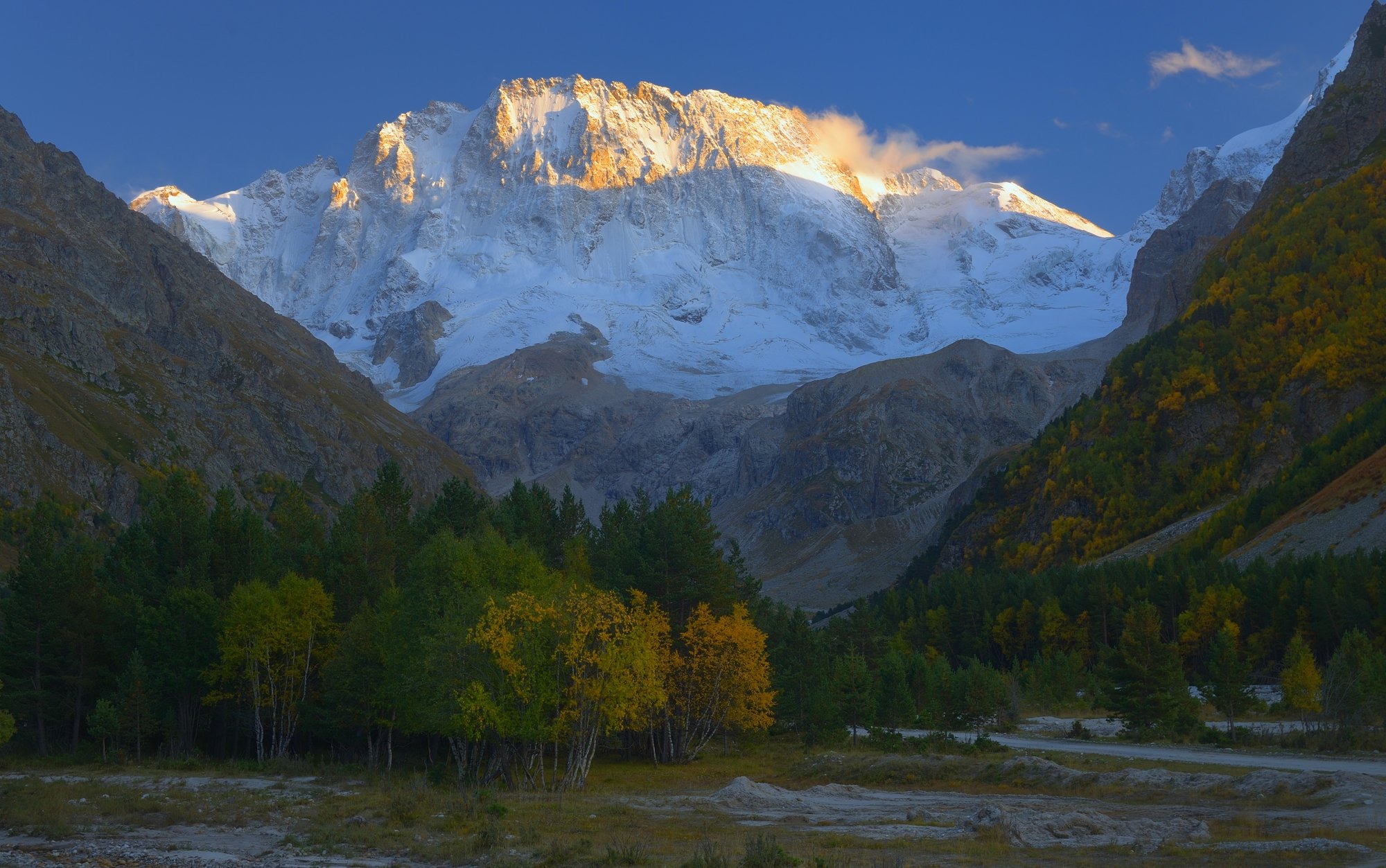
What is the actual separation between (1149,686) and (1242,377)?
360ft

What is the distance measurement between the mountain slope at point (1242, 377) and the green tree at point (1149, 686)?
71.1 meters

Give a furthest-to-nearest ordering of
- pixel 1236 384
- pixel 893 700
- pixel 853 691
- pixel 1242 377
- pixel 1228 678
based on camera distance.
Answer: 1. pixel 1236 384
2. pixel 1242 377
3. pixel 893 700
4. pixel 853 691
5. pixel 1228 678

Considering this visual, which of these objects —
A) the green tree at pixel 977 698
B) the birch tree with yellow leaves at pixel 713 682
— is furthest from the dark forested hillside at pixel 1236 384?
the birch tree with yellow leaves at pixel 713 682

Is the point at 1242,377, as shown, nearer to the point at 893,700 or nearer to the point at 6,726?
the point at 893,700

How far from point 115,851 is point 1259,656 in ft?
277

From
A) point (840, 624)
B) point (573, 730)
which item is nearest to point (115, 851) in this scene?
point (573, 730)

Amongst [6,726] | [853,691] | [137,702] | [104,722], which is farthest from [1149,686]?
[6,726]

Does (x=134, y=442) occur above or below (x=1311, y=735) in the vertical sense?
above

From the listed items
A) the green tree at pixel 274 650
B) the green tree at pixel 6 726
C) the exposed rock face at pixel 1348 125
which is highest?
the exposed rock face at pixel 1348 125

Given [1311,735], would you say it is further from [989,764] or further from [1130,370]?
[1130,370]

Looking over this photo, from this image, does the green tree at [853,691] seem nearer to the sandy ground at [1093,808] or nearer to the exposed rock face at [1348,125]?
the sandy ground at [1093,808]

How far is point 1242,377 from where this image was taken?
158500 millimetres

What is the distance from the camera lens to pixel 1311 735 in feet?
172

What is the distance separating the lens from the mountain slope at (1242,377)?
148 m
